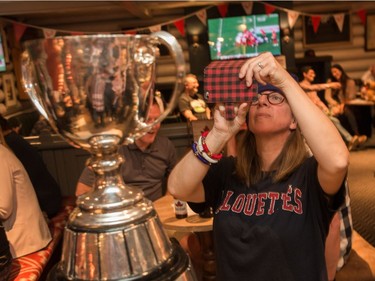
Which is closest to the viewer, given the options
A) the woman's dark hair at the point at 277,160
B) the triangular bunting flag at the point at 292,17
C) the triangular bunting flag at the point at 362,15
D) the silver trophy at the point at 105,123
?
the silver trophy at the point at 105,123

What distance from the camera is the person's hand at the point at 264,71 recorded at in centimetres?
104

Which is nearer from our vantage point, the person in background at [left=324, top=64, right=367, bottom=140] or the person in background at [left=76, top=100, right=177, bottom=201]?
the person in background at [left=76, top=100, right=177, bottom=201]

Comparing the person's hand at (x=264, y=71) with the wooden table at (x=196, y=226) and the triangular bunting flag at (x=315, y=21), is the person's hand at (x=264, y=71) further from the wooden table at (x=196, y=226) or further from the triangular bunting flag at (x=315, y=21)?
the triangular bunting flag at (x=315, y=21)

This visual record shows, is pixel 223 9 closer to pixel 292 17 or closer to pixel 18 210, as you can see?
pixel 292 17

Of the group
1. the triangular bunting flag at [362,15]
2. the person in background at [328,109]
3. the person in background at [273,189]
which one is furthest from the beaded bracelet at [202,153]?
the triangular bunting flag at [362,15]

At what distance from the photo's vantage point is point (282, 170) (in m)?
1.60

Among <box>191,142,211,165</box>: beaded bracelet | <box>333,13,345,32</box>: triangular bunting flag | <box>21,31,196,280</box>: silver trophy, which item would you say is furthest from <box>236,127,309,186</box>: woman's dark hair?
<box>333,13,345,32</box>: triangular bunting flag

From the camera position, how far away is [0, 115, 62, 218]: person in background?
3500 mm

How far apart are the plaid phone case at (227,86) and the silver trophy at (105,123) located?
1.28ft

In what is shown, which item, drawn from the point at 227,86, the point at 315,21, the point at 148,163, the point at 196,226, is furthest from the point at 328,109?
the point at 227,86

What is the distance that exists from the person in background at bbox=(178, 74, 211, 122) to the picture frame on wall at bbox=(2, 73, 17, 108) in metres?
3.69

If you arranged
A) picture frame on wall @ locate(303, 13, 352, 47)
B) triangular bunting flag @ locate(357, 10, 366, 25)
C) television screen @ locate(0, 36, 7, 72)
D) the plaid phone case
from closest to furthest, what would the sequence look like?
the plaid phone case → television screen @ locate(0, 36, 7, 72) → triangular bunting flag @ locate(357, 10, 366, 25) → picture frame on wall @ locate(303, 13, 352, 47)

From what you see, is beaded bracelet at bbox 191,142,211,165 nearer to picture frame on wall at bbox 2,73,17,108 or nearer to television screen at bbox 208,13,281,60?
picture frame on wall at bbox 2,73,17,108

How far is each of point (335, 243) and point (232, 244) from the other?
0.68m
